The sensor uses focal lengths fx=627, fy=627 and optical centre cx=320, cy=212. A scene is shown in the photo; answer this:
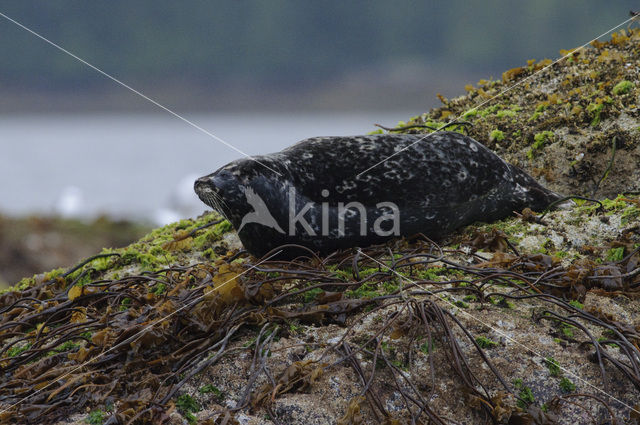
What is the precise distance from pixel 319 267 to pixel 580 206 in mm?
2535

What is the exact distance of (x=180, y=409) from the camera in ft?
9.95

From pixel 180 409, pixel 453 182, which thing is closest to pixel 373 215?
pixel 453 182

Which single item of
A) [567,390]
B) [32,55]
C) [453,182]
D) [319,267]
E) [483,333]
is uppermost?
[32,55]

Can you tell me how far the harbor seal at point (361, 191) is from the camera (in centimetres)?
431

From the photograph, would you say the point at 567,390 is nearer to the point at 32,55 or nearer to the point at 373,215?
the point at 373,215
